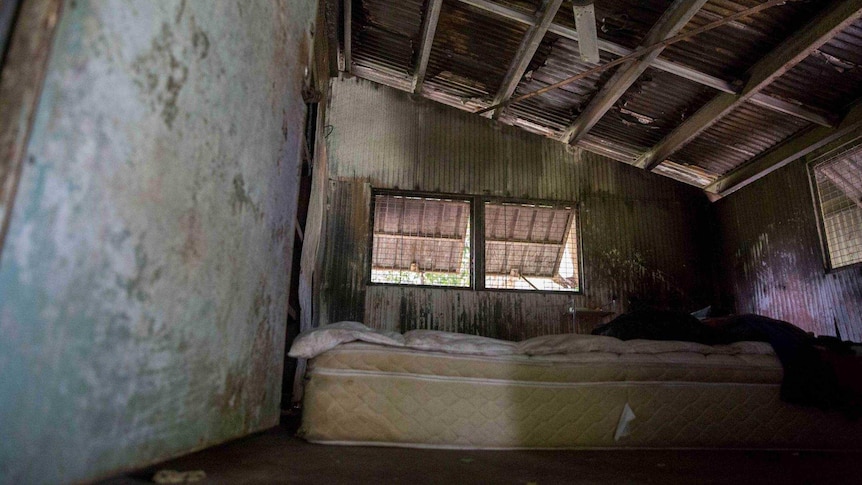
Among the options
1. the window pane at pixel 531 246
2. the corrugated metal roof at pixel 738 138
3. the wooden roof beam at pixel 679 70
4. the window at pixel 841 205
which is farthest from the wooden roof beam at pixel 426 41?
the window at pixel 841 205

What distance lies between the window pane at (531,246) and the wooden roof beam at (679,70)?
96.6 inches

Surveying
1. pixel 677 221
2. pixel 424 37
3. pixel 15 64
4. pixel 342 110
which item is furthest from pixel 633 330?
→ pixel 342 110

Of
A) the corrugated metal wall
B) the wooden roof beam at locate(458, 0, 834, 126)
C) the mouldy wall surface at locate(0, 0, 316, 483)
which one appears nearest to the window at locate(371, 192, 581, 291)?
the corrugated metal wall

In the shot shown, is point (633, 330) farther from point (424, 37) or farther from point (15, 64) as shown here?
point (424, 37)

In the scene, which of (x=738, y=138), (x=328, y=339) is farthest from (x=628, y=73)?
(x=328, y=339)

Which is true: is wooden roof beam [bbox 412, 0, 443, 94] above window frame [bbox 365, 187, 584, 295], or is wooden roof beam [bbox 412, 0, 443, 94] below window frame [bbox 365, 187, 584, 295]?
above

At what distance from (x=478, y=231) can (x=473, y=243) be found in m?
0.19

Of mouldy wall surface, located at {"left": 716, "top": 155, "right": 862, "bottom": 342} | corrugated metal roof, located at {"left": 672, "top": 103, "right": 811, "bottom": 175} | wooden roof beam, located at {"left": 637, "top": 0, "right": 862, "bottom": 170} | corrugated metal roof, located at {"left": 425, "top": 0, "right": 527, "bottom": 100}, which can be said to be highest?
corrugated metal roof, located at {"left": 425, "top": 0, "right": 527, "bottom": 100}

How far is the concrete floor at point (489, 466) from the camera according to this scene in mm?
1604

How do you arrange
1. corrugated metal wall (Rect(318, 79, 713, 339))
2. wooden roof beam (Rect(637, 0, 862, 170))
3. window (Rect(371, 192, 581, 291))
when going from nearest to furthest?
wooden roof beam (Rect(637, 0, 862, 170))
corrugated metal wall (Rect(318, 79, 713, 339))
window (Rect(371, 192, 581, 291))

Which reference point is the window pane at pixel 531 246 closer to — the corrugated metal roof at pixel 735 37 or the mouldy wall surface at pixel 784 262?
the mouldy wall surface at pixel 784 262

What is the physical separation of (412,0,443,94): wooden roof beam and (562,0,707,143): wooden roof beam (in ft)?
6.76

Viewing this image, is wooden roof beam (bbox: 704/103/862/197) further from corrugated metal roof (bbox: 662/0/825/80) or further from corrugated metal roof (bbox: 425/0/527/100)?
corrugated metal roof (bbox: 425/0/527/100)

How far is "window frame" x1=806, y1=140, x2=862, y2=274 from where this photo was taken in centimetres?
472
